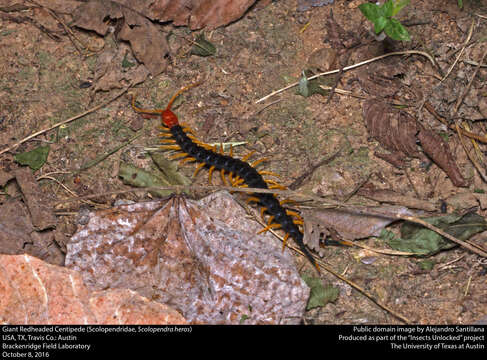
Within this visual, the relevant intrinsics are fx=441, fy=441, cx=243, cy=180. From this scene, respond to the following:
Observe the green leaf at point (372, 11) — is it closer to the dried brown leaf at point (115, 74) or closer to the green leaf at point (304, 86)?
the green leaf at point (304, 86)

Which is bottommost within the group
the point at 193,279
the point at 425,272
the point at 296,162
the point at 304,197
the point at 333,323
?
the point at 333,323

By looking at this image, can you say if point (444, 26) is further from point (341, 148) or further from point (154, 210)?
point (154, 210)

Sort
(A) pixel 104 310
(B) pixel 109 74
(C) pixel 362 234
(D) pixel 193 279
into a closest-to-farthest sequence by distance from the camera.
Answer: (A) pixel 104 310 → (D) pixel 193 279 → (C) pixel 362 234 → (B) pixel 109 74

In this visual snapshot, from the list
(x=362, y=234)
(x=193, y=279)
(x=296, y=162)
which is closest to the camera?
(x=193, y=279)

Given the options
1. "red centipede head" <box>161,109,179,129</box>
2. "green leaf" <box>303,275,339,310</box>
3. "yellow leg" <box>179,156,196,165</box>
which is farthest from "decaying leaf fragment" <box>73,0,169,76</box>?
"green leaf" <box>303,275,339,310</box>

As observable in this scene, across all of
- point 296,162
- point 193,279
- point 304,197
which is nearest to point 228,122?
point 296,162

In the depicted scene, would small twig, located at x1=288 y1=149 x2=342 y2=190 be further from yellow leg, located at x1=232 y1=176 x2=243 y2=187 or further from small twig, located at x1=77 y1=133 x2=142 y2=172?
small twig, located at x1=77 y1=133 x2=142 y2=172

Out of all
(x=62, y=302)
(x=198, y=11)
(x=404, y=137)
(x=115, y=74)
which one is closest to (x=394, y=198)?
(x=404, y=137)

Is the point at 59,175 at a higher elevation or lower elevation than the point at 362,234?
higher
